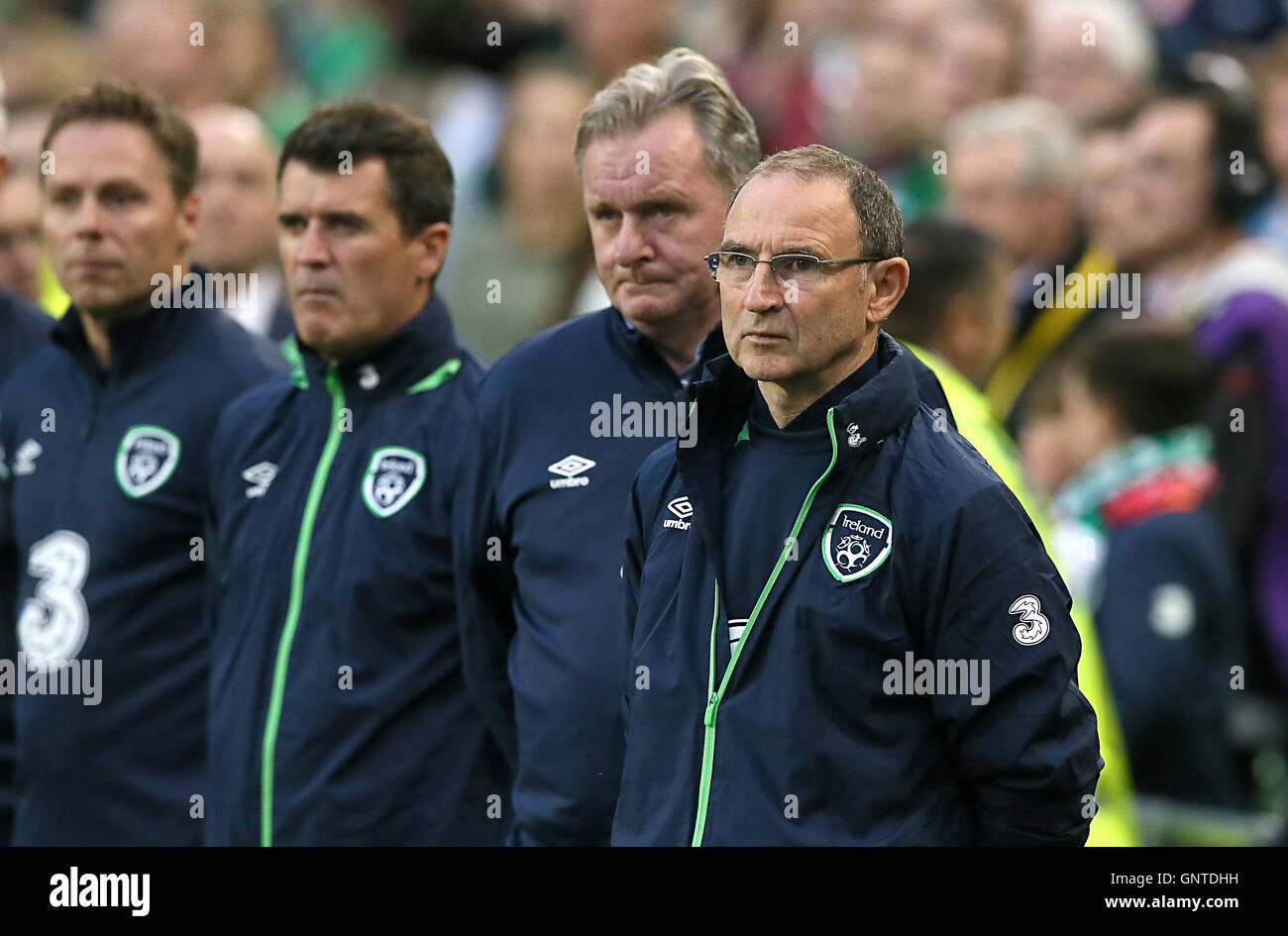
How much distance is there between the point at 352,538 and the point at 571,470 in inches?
24.4

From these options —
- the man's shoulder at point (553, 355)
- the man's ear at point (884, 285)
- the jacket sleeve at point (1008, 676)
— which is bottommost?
the jacket sleeve at point (1008, 676)

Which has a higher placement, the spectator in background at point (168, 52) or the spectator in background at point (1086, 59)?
the spectator in background at point (168, 52)

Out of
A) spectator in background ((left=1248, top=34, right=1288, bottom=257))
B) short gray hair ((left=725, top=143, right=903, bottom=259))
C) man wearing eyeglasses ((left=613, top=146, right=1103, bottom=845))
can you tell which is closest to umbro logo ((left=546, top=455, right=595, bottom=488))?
man wearing eyeglasses ((left=613, top=146, right=1103, bottom=845))

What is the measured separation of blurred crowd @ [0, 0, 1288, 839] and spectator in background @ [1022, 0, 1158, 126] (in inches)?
0.5

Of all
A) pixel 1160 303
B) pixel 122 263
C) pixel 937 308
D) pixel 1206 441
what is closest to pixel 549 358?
pixel 122 263

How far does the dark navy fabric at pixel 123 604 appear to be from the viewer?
15.9ft

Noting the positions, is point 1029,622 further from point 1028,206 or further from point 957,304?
point 1028,206

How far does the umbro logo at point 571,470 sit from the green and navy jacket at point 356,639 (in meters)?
0.39

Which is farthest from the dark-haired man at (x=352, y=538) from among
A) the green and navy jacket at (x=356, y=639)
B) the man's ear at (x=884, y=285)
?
the man's ear at (x=884, y=285)

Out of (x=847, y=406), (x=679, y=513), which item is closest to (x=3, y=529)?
(x=679, y=513)

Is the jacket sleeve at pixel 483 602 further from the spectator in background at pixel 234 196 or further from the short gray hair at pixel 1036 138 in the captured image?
the short gray hair at pixel 1036 138

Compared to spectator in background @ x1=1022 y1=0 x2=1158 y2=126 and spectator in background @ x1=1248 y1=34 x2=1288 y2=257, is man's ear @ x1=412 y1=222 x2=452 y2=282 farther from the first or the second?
spectator in background @ x1=1022 y1=0 x2=1158 y2=126

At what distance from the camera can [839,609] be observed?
3.17m
